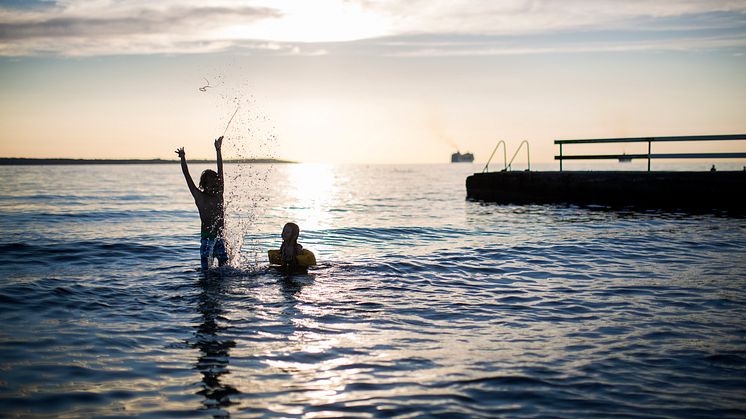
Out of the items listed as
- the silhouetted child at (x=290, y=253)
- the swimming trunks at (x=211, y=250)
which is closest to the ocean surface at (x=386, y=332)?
the swimming trunks at (x=211, y=250)

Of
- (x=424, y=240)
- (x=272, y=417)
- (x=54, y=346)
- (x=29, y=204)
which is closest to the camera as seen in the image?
(x=272, y=417)

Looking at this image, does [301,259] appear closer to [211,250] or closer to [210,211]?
[211,250]

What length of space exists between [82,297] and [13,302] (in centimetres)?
94

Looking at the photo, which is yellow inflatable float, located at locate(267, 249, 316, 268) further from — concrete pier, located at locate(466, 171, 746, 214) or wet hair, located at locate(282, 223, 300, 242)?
concrete pier, located at locate(466, 171, 746, 214)

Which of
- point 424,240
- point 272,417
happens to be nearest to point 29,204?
point 424,240

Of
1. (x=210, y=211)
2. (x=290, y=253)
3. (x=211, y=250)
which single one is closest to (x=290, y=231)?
(x=290, y=253)

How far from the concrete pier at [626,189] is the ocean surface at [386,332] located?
7859mm

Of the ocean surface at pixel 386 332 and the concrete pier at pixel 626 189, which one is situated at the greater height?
the concrete pier at pixel 626 189

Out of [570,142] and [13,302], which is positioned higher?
[570,142]

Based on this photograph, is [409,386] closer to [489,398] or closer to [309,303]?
[489,398]

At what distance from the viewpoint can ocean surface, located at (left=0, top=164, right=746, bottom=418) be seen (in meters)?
5.03

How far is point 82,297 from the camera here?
370 inches

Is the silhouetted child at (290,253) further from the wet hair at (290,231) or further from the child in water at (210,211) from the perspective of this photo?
the child in water at (210,211)

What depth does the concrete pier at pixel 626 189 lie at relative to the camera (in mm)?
22297
